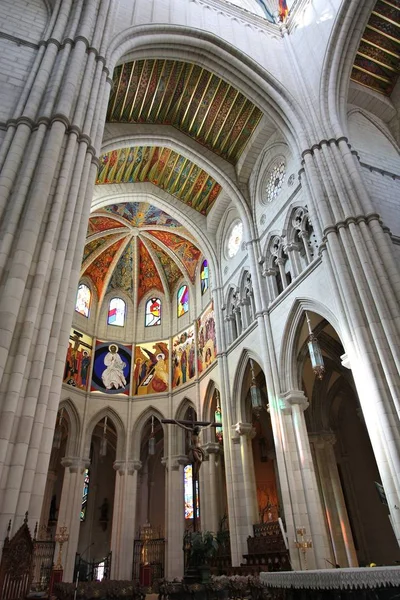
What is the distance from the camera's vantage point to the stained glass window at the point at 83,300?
Result: 20805mm

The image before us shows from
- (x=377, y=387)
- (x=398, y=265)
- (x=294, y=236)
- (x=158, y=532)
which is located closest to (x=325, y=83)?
(x=294, y=236)

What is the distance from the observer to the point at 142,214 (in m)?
20.3

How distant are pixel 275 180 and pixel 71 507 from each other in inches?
572

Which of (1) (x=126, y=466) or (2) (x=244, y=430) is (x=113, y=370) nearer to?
(1) (x=126, y=466)

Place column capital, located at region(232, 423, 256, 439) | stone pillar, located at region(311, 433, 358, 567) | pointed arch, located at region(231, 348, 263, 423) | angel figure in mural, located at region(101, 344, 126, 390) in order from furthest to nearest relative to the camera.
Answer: angel figure in mural, located at region(101, 344, 126, 390)
pointed arch, located at region(231, 348, 263, 423)
column capital, located at region(232, 423, 256, 439)
stone pillar, located at region(311, 433, 358, 567)

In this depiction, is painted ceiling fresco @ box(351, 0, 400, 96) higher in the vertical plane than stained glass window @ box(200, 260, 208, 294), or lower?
higher

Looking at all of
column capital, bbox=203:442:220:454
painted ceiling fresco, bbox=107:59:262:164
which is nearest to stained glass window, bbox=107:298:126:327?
column capital, bbox=203:442:220:454

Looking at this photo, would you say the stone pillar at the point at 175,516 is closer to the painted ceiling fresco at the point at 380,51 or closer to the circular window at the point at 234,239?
the circular window at the point at 234,239

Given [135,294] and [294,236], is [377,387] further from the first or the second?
[135,294]

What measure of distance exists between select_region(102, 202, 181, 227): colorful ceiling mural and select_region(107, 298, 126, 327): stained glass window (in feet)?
14.3

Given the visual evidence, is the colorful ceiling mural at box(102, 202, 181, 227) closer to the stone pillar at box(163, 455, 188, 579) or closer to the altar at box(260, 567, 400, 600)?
the stone pillar at box(163, 455, 188, 579)

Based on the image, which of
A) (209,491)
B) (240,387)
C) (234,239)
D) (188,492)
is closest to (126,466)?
(188,492)

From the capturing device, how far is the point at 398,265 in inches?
397

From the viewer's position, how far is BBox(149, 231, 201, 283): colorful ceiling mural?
835 inches
